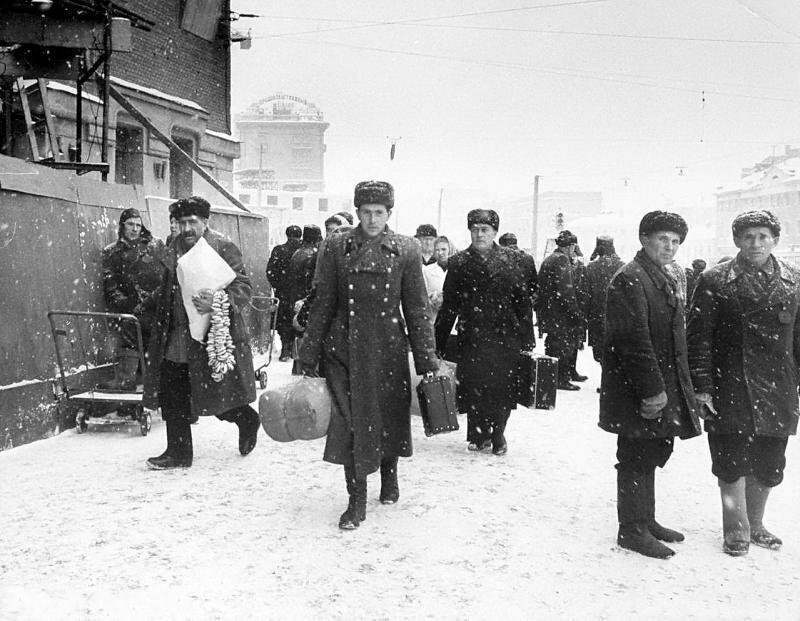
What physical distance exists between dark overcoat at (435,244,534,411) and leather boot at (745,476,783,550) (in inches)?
86.6

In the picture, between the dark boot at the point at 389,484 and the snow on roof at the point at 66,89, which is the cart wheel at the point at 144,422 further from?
the snow on roof at the point at 66,89

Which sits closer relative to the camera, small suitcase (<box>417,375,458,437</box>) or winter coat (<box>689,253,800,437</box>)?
winter coat (<box>689,253,800,437</box>)

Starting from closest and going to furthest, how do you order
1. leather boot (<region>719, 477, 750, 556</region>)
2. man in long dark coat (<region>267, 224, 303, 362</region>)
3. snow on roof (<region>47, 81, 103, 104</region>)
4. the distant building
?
leather boot (<region>719, 477, 750, 556</region>) < man in long dark coat (<region>267, 224, 303, 362</region>) < snow on roof (<region>47, 81, 103, 104</region>) < the distant building

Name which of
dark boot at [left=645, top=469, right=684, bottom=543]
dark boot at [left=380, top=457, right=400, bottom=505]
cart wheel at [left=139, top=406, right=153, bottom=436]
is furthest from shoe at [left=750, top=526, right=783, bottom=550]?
cart wheel at [left=139, top=406, right=153, bottom=436]

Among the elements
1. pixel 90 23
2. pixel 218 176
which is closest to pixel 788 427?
pixel 90 23

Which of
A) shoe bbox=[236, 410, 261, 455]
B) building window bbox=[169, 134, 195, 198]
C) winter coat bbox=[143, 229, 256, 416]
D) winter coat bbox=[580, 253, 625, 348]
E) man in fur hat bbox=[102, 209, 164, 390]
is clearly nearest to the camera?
winter coat bbox=[143, 229, 256, 416]

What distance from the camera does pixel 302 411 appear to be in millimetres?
4703

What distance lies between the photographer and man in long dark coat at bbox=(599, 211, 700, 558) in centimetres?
417

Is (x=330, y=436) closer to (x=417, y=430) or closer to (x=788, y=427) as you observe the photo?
(x=788, y=427)

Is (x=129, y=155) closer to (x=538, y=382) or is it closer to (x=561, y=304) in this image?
(x=561, y=304)

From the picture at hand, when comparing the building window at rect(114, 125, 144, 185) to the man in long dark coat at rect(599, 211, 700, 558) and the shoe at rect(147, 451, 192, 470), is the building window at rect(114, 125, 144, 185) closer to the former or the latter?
the shoe at rect(147, 451, 192, 470)

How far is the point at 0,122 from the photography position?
1263cm

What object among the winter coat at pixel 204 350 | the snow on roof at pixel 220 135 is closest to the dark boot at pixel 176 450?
the winter coat at pixel 204 350

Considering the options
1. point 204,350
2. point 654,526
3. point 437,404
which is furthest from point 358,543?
point 204,350
